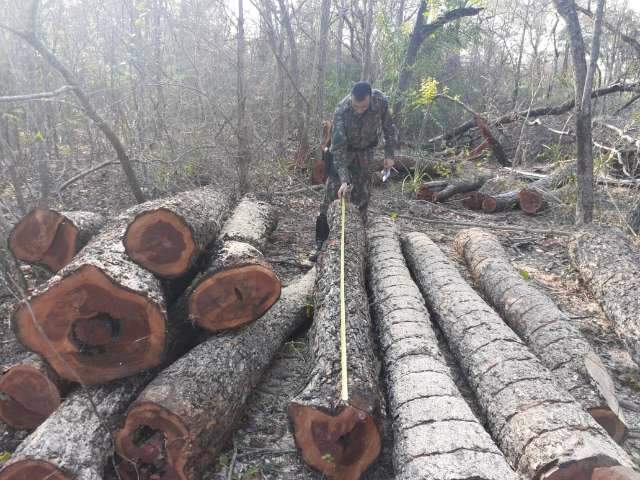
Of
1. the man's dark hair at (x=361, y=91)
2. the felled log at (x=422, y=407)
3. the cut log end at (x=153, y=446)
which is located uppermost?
the man's dark hair at (x=361, y=91)

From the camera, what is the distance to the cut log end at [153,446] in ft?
7.04

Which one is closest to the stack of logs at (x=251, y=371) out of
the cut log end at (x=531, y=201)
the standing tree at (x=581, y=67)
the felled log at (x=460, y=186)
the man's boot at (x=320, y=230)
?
the man's boot at (x=320, y=230)

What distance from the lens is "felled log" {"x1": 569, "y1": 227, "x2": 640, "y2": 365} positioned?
3453mm

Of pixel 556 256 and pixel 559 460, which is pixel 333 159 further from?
pixel 559 460

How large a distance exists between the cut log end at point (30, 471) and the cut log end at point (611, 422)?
9.14 feet

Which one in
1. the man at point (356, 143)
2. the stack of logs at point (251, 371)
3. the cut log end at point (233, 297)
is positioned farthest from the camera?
the man at point (356, 143)

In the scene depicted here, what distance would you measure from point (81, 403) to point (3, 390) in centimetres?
57

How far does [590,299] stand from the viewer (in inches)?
171

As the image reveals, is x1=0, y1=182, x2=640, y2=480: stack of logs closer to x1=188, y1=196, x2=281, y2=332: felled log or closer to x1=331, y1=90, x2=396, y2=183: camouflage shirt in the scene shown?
x1=188, y1=196, x2=281, y2=332: felled log

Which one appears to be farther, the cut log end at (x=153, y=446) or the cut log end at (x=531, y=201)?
the cut log end at (x=531, y=201)

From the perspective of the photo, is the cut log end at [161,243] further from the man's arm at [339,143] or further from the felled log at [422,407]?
the man's arm at [339,143]

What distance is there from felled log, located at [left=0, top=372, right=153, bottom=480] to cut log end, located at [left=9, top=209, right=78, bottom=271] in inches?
69.4

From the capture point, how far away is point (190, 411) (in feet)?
7.23

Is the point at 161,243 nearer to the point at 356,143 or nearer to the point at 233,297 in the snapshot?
the point at 233,297
